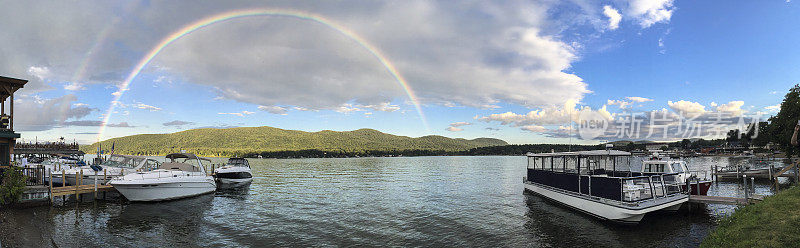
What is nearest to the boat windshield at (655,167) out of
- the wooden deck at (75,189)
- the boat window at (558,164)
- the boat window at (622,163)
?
the boat window at (622,163)

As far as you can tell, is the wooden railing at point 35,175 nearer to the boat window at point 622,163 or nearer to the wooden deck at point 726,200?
the boat window at point 622,163

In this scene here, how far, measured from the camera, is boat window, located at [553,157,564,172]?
A: 2595cm

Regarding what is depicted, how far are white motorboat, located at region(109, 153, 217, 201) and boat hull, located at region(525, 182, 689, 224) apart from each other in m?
26.9

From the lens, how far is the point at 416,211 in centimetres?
2295

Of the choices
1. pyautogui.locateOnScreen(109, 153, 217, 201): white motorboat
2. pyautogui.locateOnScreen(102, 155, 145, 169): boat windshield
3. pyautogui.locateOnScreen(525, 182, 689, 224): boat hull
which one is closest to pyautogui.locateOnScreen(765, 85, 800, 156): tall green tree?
pyautogui.locateOnScreen(525, 182, 689, 224): boat hull

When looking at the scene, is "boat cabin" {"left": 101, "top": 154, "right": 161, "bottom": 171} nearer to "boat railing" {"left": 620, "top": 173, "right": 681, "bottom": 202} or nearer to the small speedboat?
"boat railing" {"left": 620, "top": 173, "right": 681, "bottom": 202}

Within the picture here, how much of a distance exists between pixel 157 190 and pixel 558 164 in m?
28.5

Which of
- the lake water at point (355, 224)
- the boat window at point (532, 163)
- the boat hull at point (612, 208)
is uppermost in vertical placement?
the boat window at point (532, 163)

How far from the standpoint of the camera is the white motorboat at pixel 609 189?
17.0 meters

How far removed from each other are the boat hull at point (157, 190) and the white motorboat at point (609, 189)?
1057 inches

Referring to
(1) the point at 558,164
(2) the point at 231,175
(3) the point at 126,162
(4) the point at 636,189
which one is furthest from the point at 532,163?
(3) the point at 126,162

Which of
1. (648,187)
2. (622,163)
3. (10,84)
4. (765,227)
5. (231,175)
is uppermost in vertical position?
(10,84)

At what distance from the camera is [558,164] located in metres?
26.2

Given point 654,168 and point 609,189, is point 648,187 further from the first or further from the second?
point 654,168
